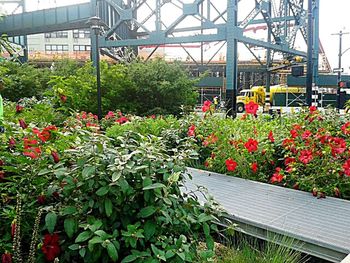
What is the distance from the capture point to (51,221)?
6.35ft

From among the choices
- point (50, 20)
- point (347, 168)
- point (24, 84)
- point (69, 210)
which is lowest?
point (347, 168)

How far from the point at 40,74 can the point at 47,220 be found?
41.8ft

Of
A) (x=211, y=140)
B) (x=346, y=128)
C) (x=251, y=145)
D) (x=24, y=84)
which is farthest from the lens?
(x=24, y=84)

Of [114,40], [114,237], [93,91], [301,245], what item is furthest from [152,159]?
[114,40]

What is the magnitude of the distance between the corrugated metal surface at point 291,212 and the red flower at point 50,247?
1252mm

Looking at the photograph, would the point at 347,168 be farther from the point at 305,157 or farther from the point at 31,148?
the point at 31,148

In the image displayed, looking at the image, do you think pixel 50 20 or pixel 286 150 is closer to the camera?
pixel 286 150

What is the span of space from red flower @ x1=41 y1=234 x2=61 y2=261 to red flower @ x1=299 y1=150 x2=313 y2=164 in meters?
3.01

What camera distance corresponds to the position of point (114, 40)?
55.7 feet

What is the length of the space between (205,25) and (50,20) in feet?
30.2

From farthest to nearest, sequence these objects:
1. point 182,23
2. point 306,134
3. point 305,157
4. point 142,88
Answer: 1. point 182,23
2. point 142,88
3. point 306,134
4. point 305,157

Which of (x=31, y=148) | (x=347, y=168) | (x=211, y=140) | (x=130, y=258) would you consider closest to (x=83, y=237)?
(x=130, y=258)

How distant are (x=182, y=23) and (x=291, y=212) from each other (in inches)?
561

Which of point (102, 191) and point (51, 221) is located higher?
point (102, 191)
